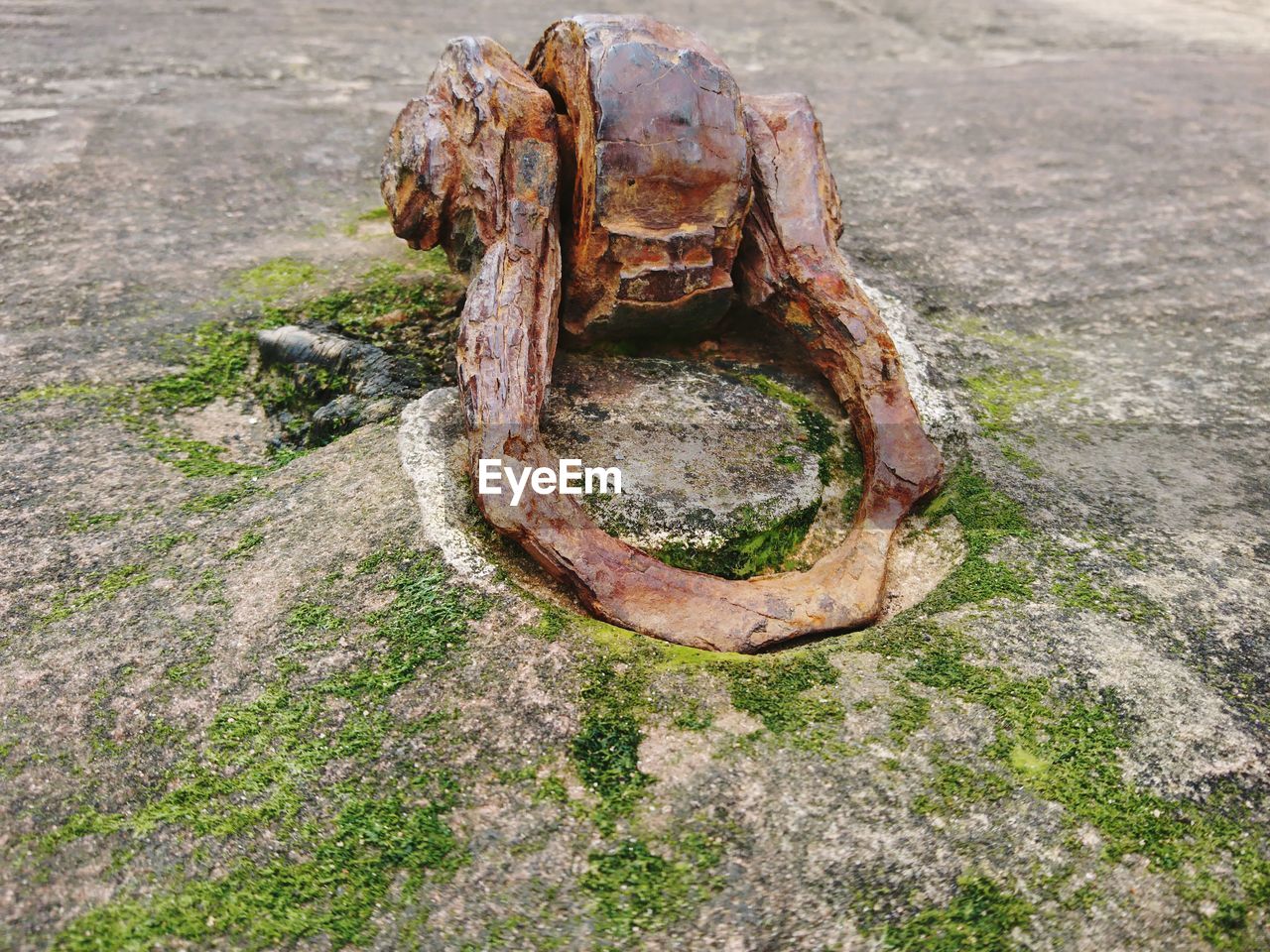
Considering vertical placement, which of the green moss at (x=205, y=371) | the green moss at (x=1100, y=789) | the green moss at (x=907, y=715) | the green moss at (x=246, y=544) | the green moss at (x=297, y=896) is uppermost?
the green moss at (x=205, y=371)

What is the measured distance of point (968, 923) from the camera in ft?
5.60

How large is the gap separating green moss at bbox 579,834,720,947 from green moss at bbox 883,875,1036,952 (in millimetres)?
298

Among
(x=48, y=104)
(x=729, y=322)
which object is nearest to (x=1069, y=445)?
(x=729, y=322)

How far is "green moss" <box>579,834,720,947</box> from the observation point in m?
1.69

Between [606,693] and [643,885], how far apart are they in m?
0.38

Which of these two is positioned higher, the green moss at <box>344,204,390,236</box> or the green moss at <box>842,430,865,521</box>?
the green moss at <box>344,204,390,236</box>

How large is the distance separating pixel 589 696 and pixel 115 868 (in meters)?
0.81

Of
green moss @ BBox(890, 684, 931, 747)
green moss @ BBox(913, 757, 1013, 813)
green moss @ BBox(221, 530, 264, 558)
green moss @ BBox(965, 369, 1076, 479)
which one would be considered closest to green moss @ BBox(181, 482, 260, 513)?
green moss @ BBox(221, 530, 264, 558)

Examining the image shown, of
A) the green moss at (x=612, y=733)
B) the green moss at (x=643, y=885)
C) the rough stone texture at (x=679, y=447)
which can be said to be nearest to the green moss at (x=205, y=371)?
the rough stone texture at (x=679, y=447)

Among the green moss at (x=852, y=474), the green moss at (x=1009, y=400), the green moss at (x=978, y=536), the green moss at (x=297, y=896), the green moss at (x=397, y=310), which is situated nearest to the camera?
the green moss at (x=297, y=896)

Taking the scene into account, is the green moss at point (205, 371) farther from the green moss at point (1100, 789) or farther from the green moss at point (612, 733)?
the green moss at point (1100, 789)

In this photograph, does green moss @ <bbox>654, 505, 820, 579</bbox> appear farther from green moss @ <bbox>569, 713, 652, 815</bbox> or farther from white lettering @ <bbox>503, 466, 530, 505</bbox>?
green moss @ <bbox>569, 713, 652, 815</bbox>

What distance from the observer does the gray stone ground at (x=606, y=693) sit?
1.73 metres

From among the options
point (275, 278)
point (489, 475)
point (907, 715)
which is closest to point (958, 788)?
point (907, 715)
